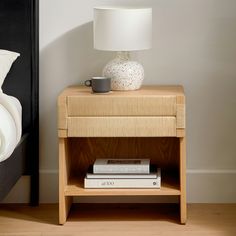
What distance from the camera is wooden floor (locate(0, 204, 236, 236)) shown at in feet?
9.37

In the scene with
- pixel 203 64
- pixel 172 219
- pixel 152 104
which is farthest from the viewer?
pixel 203 64

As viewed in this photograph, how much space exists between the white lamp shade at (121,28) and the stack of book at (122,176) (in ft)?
1.82

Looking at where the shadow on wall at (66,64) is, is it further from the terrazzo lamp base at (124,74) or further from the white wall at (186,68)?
the terrazzo lamp base at (124,74)

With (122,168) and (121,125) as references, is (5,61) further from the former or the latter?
(122,168)

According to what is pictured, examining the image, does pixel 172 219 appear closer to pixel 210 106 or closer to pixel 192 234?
pixel 192 234

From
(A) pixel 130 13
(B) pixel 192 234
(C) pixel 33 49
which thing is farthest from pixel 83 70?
(B) pixel 192 234

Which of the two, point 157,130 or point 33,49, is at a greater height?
point 33,49

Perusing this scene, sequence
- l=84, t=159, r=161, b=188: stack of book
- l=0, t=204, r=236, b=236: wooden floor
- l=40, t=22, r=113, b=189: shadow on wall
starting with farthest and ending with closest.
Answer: l=40, t=22, r=113, b=189: shadow on wall → l=84, t=159, r=161, b=188: stack of book → l=0, t=204, r=236, b=236: wooden floor

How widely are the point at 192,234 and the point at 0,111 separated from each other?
3.31 ft

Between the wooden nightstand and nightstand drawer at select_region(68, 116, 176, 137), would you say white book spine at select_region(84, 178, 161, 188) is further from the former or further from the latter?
nightstand drawer at select_region(68, 116, 176, 137)

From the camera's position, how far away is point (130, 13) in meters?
2.89

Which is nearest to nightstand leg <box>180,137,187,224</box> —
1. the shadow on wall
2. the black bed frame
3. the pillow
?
the shadow on wall

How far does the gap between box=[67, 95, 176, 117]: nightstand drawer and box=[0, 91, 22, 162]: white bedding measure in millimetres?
263

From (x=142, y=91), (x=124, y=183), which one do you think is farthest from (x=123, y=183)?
(x=142, y=91)
